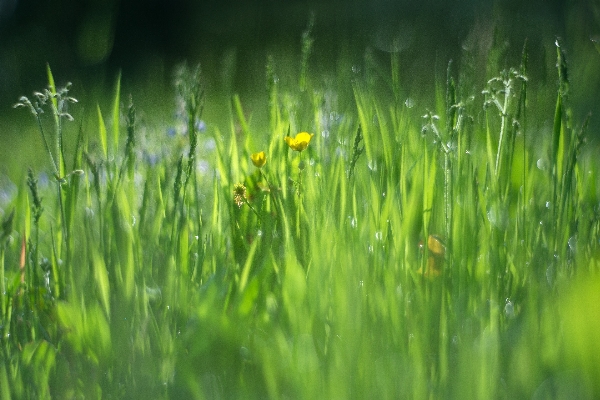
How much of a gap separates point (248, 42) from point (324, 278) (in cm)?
160

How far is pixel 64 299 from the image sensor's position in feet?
3.07

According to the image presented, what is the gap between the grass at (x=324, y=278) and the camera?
2.34 ft

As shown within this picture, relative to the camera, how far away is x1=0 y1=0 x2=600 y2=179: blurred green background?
128 centimetres

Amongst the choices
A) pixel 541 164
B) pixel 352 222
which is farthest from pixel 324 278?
pixel 541 164

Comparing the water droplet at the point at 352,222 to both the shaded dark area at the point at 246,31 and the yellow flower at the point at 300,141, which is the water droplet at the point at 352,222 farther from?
the shaded dark area at the point at 246,31

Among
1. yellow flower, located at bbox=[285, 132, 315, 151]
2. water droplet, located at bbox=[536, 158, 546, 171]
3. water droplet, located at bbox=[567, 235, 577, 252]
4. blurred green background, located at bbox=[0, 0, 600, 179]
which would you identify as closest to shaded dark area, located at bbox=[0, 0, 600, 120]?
blurred green background, located at bbox=[0, 0, 600, 179]

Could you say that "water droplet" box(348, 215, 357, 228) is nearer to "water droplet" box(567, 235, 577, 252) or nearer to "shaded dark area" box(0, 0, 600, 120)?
"water droplet" box(567, 235, 577, 252)

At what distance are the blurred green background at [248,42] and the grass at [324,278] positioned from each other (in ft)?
0.69

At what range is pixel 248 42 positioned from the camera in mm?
2240

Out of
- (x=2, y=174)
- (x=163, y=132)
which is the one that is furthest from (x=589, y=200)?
(x=2, y=174)

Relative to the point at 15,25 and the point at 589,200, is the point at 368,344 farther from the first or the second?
the point at 15,25

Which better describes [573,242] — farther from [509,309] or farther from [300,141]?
[300,141]

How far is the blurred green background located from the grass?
0.69 ft

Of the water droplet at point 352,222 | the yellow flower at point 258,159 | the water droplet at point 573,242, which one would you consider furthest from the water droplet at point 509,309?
the yellow flower at point 258,159
